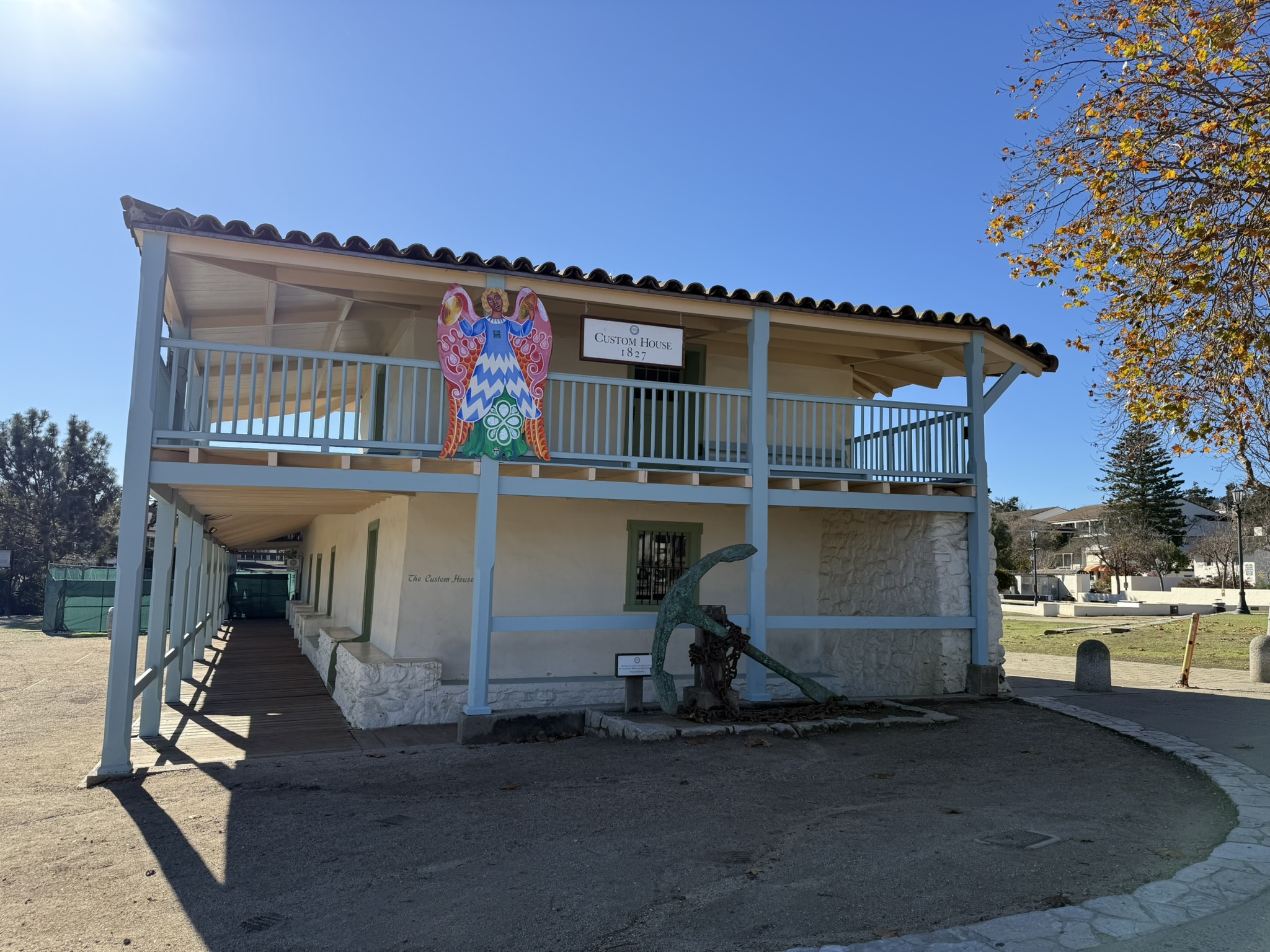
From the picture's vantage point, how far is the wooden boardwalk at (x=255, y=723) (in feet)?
28.6

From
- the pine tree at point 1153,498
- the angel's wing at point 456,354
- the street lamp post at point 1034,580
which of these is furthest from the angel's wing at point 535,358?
the pine tree at point 1153,498

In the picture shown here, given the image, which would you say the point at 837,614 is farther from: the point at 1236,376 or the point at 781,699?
the point at 1236,376

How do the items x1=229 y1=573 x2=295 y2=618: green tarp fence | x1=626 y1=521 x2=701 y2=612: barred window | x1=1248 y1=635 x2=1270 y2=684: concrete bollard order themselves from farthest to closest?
x1=229 y1=573 x2=295 y2=618: green tarp fence → x1=1248 y1=635 x2=1270 y2=684: concrete bollard → x1=626 y1=521 x2=701 y2=612: barred window

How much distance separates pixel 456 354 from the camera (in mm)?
9047

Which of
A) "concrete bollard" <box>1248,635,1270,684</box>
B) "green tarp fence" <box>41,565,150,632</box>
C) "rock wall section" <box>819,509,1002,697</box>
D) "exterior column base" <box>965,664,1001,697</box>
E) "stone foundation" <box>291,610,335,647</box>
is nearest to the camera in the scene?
"exterior column base" <box>965,664,1001,697</box>

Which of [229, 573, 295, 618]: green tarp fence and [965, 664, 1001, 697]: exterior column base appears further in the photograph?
[229, 573, 295, 618]: green tarp fence

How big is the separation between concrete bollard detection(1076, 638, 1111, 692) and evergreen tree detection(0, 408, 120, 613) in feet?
127

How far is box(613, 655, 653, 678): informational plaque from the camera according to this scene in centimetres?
943

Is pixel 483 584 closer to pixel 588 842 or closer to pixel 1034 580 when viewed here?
pixel 588 842

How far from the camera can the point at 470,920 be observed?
4.34m

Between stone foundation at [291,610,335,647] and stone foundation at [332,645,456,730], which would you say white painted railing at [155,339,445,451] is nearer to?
stone foundation at [332,645,456,730]

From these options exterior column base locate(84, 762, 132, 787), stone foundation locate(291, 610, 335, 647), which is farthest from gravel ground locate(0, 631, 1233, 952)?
stone foundation locate(291, 610, 335, 647)

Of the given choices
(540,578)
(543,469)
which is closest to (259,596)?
(540,578)

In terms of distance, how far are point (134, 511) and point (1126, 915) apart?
25.8 feet
